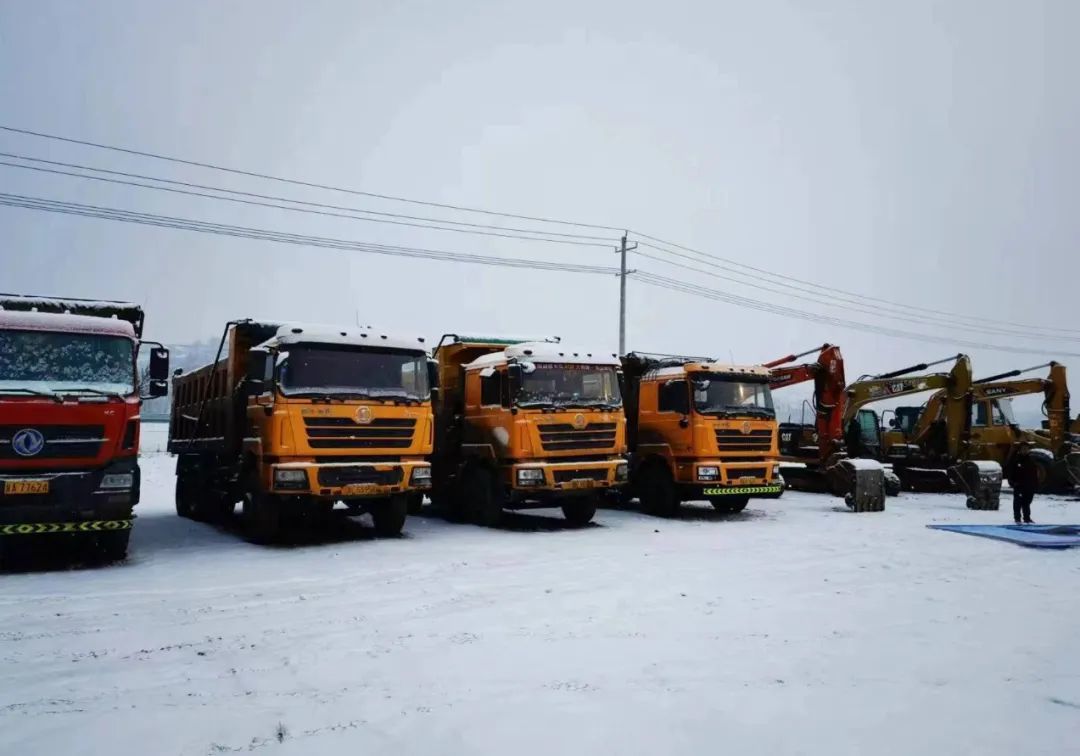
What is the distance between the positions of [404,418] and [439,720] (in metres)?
7.61

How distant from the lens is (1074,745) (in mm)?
4480

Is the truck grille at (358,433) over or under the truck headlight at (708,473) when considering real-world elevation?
over

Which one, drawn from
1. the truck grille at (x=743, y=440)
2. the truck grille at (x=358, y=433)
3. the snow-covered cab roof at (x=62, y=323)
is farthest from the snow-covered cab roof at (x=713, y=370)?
the snow-covered cab roof at (x=62, y=323)

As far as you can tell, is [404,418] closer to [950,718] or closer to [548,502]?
[548,502]

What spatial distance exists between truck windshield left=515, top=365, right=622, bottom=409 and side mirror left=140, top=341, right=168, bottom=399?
5570 mm

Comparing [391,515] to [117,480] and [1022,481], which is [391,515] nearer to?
[117,480]

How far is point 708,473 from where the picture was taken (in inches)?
595

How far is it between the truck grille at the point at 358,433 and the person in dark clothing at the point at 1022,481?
11.5m

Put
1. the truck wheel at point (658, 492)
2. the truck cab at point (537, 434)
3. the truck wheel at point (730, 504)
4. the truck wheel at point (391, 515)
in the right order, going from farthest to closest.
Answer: the truck wheel at point (730, 504), the truck wheel at point (658, 492), the truck cab at point (537, 434), the truck wheel at point (391, 515)

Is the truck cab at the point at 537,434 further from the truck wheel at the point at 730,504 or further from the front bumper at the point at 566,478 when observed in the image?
the truck wheel at the point at 730,504

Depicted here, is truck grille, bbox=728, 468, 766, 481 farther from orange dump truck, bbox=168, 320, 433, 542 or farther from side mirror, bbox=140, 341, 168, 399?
side mirror, bbox=140, 341, 168, 399

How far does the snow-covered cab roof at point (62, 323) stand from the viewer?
31.6 feet

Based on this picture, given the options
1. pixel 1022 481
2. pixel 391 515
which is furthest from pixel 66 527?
pixel 1022 481

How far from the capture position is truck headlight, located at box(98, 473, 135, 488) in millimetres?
9477
